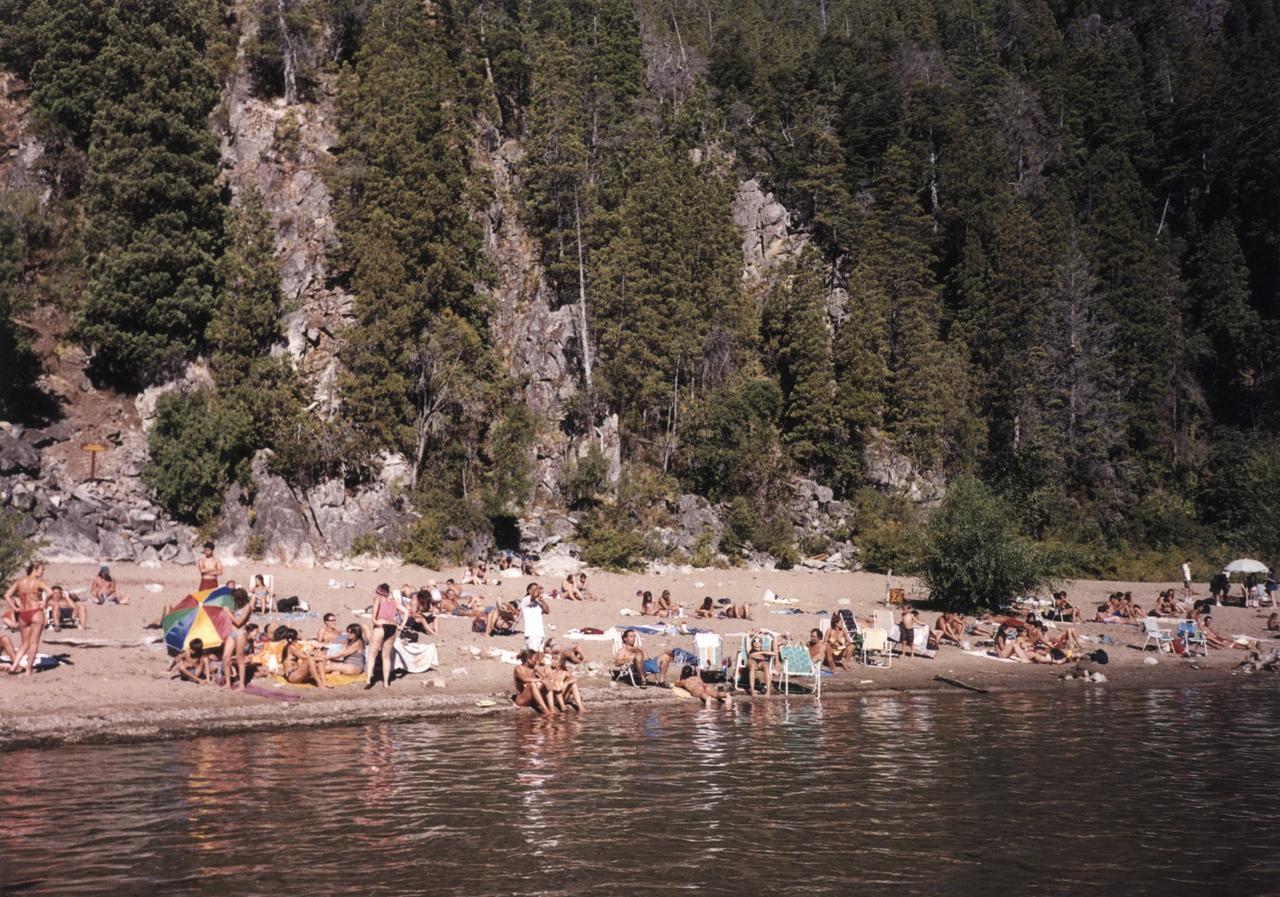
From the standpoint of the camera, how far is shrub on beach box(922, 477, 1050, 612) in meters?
25.9

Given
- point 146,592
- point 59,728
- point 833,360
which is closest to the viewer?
point 59,728

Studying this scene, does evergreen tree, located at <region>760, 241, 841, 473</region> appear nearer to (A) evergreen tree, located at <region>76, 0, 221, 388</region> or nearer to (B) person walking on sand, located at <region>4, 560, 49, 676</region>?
(A) evergreen tree, located at <region>76, 0, 221, 388</region>

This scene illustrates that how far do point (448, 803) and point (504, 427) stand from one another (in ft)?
94.5

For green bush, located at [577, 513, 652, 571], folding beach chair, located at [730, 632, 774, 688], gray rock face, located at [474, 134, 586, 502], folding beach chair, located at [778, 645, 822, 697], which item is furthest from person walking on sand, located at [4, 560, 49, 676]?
gray rock face, located at [474, 134, 586, 502]

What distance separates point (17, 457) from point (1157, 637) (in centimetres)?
3262

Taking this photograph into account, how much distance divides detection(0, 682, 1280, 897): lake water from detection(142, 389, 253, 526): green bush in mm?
21199

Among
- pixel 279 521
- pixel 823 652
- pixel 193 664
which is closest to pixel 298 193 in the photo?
pixel 279 521

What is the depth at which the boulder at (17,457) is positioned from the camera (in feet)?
101

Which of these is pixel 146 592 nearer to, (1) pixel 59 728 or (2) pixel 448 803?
(1) pixel 59 728

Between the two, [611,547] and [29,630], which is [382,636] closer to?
[29,630]

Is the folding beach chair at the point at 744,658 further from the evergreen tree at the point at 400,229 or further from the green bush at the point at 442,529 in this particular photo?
the evergreen tree at the point at 400,229

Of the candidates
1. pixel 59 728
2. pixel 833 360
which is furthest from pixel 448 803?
pixel 833 360

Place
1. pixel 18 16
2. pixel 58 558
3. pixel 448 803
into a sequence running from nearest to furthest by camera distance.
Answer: pixel 448 803 → pixel 58 558 → pixel 18 16

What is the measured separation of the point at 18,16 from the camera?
42875 millimetres
